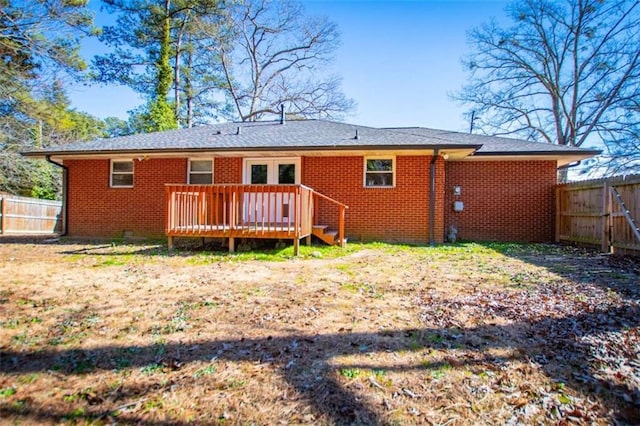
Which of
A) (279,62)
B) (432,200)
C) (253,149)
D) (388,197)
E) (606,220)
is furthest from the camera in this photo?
(279,62)

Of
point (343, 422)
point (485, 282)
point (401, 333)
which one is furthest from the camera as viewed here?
point (485, 282)

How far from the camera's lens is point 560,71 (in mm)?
18547

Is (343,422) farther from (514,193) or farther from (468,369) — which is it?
(514,193)

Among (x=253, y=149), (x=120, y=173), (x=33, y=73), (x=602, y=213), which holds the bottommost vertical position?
Answer: (x=602, y=213)

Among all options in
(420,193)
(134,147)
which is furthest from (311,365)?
(134,147)

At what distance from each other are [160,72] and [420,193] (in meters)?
16.6

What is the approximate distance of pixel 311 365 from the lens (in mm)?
2354

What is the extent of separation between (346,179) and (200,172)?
4550mm

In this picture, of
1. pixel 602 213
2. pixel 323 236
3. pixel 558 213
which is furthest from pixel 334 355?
pixel 558 213

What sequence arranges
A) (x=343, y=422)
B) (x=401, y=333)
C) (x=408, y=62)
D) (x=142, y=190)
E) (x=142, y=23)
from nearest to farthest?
(x=343, y=422) < (x=401, y=333) < (x=142, y=190) < (x=408, y=62) < (x=142, y=23)

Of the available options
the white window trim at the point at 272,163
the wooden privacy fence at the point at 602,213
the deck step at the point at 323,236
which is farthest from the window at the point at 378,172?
the wooden privacy fence at the point at 602,213

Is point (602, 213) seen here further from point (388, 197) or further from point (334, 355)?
point (334, 355)

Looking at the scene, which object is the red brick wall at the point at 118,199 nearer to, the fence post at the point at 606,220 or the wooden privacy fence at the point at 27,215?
the wooden privacy fence at the point at 27,215

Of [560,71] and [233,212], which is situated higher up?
[560,71]
